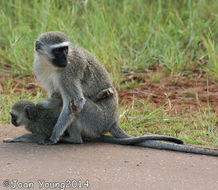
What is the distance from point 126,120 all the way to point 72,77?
3.87 feet

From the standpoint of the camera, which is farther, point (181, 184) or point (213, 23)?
point (213, 23)

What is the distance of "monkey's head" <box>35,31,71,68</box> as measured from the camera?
16.3ft

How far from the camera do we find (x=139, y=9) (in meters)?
9.33

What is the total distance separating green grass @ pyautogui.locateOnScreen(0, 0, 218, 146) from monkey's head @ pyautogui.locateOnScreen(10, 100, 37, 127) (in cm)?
122

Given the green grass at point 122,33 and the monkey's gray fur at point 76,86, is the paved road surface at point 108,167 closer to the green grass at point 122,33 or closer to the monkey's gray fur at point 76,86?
the monkey's gray fur at point 76,86

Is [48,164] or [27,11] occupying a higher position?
[27,11]

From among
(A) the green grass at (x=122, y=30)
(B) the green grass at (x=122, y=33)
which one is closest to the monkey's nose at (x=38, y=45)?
(B) the green grass at (x=122, y=33)

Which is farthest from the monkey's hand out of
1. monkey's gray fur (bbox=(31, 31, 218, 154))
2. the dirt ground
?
the dirt ground

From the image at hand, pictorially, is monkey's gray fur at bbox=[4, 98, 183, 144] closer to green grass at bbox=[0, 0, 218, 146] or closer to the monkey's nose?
the monkey's nose

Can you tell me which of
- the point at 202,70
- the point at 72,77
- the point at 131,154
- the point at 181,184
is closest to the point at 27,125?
the point at 72,77

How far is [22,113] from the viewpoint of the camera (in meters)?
5.07

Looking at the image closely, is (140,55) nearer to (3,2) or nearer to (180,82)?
(180,82)

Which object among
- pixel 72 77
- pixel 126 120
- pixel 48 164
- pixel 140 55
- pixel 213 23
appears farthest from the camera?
pixel 213 23

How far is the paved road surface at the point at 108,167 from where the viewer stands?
3896 millimetres
